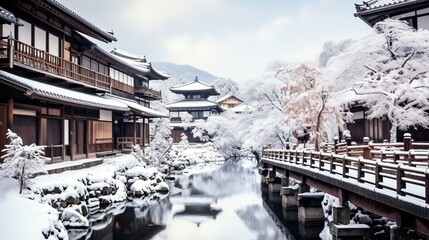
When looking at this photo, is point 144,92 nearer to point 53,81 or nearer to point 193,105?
point 53,81

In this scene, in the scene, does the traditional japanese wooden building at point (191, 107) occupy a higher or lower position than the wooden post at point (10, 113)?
higher

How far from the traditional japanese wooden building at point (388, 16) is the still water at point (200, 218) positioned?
29.5 feet

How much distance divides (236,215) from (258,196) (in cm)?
718

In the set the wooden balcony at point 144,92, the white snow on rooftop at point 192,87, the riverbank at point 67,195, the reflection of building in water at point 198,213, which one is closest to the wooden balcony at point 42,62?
the riverbank at point 67,195

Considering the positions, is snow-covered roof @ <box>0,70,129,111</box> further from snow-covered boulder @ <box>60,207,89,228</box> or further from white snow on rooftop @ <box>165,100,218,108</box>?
white snow on rooftop @ <box>165,100,218,108</box>

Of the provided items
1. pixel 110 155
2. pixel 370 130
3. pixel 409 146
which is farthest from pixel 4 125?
pixel 370 130

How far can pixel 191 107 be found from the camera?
7319 cm

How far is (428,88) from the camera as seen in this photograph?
19.2 meters

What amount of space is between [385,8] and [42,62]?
23.2m

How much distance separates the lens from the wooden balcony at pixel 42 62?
17.2m

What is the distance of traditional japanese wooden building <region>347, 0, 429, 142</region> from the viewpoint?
23047mm

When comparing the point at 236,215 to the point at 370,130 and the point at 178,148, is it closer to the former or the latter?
the point at 370,130

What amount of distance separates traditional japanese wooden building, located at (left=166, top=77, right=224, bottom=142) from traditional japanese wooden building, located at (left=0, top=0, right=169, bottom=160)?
38.0 meters

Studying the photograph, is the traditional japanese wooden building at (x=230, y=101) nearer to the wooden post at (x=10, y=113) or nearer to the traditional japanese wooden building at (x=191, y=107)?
the traditional japanese wooden building at (x=191, y=107)
